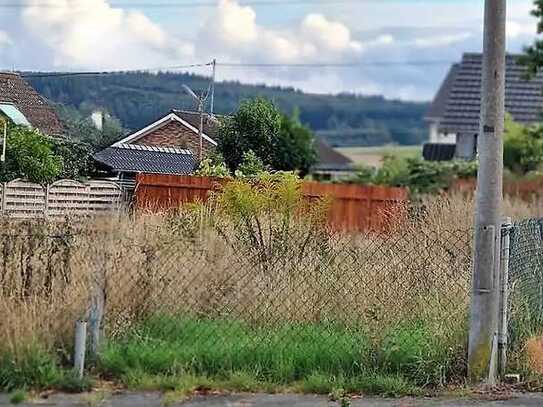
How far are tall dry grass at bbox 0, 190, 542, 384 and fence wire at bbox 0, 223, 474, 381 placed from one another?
10 millimetres

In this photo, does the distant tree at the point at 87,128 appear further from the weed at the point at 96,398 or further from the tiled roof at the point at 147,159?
the weed at the point at 96,398

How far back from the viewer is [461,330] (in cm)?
755

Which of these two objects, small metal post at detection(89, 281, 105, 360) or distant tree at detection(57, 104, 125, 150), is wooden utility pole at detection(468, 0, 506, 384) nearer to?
small metal post at detection(89, 281, 105, 360)

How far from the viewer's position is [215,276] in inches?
307

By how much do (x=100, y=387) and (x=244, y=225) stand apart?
116 inches

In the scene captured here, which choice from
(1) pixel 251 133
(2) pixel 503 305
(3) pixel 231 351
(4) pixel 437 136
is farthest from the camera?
(4) pixel 437 136

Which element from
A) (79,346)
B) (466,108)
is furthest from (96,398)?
(466,108)

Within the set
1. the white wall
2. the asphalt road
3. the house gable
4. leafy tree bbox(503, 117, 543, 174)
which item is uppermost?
the white wall

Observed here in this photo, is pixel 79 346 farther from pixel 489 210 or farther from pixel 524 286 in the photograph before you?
pixel 524 286

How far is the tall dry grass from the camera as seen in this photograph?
22.8ft

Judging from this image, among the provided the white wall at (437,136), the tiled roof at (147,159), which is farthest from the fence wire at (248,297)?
the white wall at (437,136)

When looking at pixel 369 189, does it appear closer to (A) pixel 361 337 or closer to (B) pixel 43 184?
(B) pixel 43 184

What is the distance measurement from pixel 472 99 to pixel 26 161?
44.7 metres

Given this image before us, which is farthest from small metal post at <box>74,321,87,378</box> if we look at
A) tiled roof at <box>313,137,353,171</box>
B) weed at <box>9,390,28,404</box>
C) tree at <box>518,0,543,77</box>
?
tiled roof at <box>313,137,353,171</box>
